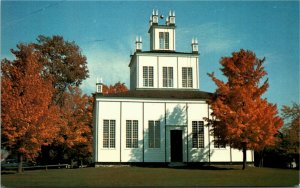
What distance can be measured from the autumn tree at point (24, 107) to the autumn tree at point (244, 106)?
44.2 ft

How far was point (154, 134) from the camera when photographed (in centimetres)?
3828

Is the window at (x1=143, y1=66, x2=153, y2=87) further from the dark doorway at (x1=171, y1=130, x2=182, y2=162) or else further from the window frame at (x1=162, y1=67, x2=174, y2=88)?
the dark doorway at (x1=171, y1=130, x2=182, y2=162)

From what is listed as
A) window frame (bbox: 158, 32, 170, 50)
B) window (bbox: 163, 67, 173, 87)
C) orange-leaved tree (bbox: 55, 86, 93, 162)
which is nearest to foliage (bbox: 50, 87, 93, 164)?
orange-leaved tree (bbox: 55, 86, 93, 162)

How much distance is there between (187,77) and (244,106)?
39.8 ft

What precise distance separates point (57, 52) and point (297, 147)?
31.7m

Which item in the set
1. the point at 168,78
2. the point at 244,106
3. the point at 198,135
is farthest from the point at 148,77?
the point at 244,106

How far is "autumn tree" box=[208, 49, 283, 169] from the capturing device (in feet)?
103

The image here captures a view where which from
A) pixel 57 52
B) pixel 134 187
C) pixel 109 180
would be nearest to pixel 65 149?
pixel 57 52

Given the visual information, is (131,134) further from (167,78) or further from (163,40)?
(163,40)

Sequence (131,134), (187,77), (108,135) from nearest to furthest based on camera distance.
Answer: (108,135) → (131,134) → (187,77)

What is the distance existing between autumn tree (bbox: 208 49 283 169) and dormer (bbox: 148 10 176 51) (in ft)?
41.1

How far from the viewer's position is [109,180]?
2402 centimetres

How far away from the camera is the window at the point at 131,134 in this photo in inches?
1491

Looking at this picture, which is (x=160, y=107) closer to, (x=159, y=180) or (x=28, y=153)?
(x=28, y=153)
